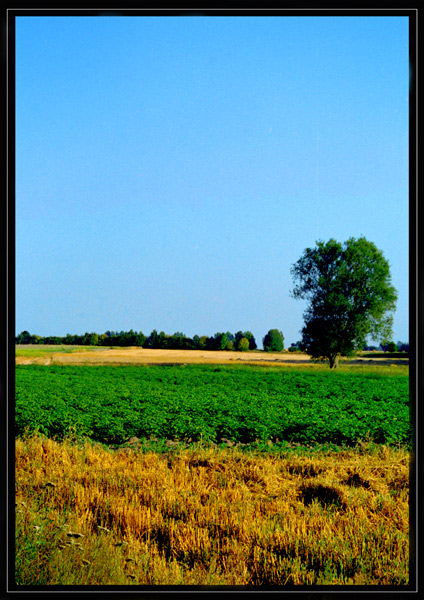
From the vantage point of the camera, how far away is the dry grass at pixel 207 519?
3168mm

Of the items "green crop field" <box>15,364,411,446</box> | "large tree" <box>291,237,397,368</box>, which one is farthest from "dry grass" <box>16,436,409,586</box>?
"large tree" <box>291,237,397,368</box>

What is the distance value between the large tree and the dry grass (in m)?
32.9

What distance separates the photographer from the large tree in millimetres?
39781

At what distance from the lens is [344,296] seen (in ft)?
136

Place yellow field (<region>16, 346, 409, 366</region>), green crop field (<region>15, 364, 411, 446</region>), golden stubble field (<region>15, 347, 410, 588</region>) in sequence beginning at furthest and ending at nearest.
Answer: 1. yellow field (<region>16, 346, 409, 366</region>)
2. green crop field (<region>15, 364, 411, 446</region>)
3. golden stubble field (<region>15, 347, 410, 588</region>)

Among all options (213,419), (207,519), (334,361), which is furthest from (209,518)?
(334,361)

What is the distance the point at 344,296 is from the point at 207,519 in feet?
128

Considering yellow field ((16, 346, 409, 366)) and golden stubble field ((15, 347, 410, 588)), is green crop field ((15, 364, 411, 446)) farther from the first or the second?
yellow field ((16, 346, 409, 366))

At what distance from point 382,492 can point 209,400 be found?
8834 millimetres

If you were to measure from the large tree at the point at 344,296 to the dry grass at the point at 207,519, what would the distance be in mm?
32933

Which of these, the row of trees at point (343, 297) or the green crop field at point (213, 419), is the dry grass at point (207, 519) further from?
the row of trees at point (343, 297)

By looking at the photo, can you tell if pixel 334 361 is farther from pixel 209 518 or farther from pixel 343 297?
pixel 209 518

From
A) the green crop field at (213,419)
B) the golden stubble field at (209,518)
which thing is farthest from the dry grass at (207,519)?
the green crop field at (213,419)
